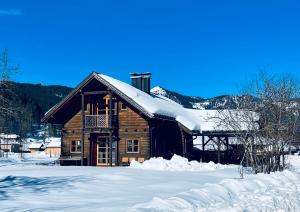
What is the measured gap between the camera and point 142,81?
36781mm

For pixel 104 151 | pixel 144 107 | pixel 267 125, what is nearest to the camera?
pixel 267 125

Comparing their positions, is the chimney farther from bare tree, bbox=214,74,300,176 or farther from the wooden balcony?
bare tree, bbox=214,74,300,176

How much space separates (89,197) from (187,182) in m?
4.95

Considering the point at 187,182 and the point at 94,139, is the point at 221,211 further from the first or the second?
the point at 94,139

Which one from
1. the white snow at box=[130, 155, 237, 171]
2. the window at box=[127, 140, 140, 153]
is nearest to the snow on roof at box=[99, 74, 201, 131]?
the window at box=[127, 140, 140, 153]

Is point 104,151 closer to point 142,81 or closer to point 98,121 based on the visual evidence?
point 98,121

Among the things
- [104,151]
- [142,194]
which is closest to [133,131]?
[104,151]

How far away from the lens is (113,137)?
31.3 meters

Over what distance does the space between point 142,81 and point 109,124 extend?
7398mm

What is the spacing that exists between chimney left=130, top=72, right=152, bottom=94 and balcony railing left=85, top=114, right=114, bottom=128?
6677 mm

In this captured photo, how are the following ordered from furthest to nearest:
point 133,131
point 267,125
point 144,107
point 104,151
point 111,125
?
point 104,151 < point 133,131 < point 111,125 < point 144,107 < point 267,125

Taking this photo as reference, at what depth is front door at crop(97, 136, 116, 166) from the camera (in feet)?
104

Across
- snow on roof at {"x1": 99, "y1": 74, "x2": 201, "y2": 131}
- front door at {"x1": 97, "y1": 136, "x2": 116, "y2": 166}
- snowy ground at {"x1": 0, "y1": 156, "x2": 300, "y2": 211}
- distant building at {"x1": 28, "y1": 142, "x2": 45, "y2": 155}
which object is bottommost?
snowy ground at {"x1": 0, "y1": 156, "x2": 300, "y2": 211}

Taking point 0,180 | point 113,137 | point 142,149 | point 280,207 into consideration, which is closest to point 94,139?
point 113,137
